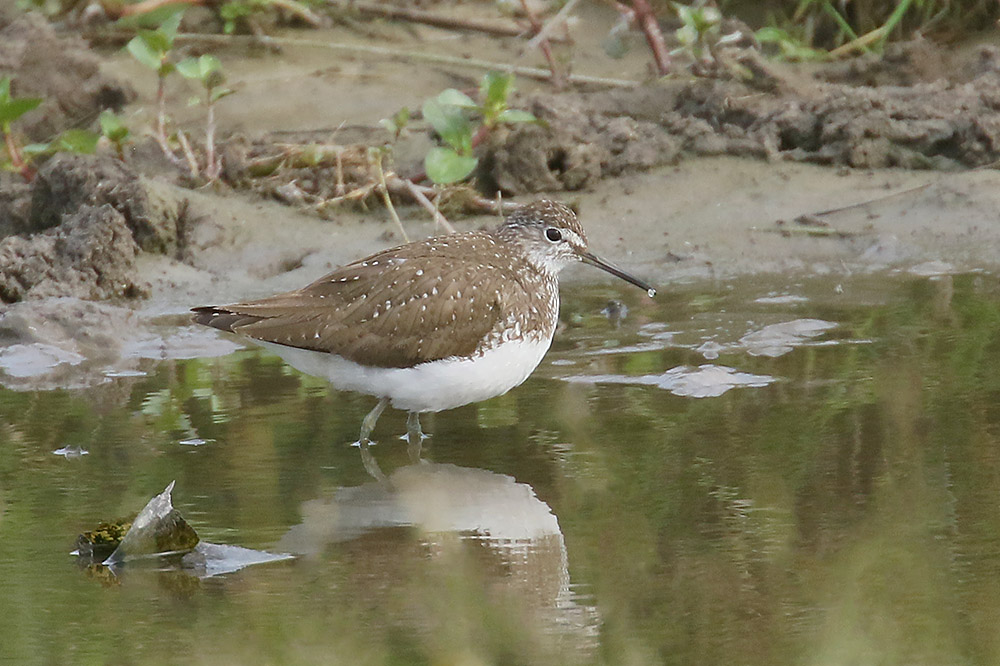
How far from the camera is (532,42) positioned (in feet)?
32.9

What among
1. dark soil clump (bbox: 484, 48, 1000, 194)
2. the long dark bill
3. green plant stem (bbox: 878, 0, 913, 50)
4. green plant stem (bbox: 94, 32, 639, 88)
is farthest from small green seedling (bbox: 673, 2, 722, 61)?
the long dark bill

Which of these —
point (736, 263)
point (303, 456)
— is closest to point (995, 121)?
point (736, 263)

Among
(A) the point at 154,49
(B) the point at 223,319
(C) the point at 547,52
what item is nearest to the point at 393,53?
(C) the point at 547,52

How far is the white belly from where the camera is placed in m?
6.20

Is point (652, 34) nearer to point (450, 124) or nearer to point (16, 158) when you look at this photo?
point (450, 124)

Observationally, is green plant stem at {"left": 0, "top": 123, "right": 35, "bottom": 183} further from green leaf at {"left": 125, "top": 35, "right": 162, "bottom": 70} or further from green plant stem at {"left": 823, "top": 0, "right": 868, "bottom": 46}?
green plant stem at {"left": 823, "top": 0, "right": 868, "bottom": 46}

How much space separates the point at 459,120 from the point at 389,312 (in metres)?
2.57

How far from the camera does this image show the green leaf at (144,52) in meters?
8.99

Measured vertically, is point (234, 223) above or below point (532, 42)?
below

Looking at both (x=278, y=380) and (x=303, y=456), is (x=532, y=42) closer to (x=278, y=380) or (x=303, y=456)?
(x=278, y=380)

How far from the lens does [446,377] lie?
6211 millimetres

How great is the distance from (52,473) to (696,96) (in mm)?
5440

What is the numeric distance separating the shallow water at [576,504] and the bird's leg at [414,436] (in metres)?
0.06

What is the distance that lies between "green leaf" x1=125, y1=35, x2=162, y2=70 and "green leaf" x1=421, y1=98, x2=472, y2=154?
1640mm
